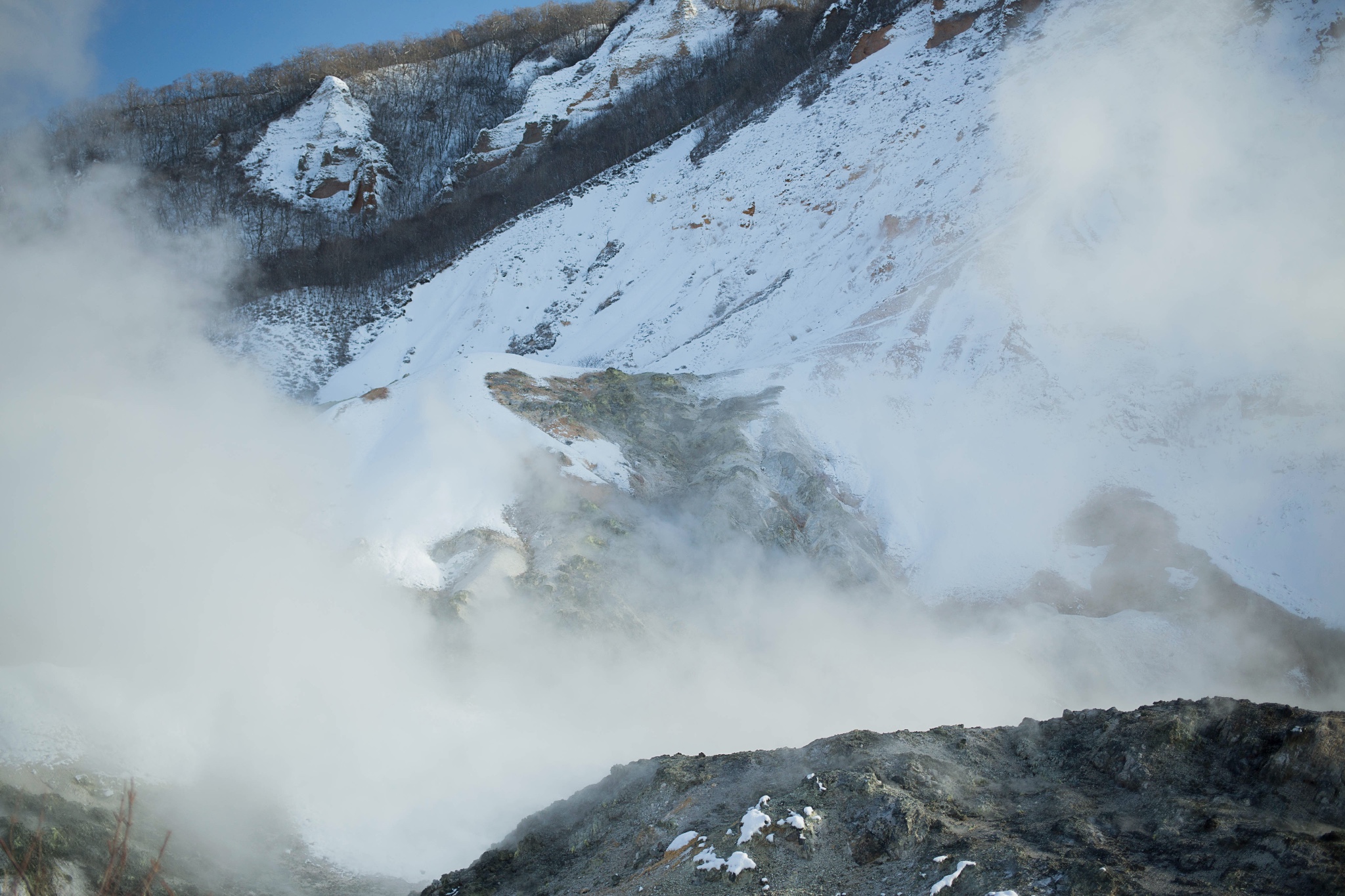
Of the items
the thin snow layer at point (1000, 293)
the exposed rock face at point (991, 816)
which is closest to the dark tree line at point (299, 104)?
the thin snow layer at point (1000, 293)

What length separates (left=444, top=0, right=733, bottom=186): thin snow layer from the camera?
44938mm

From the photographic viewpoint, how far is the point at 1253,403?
62.0 feet

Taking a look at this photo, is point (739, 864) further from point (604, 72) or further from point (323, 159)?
point (604, 72)

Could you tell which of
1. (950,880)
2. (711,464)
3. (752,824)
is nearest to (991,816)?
(950,880)

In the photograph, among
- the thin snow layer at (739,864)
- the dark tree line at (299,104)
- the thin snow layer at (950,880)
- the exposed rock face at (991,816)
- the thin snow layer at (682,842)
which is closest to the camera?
the exposed rock face at (991,816)

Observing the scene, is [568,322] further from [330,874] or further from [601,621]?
[330,874]

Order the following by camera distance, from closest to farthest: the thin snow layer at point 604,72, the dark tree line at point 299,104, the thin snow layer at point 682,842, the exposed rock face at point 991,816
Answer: the exposed rock face at point 991,816, the thin snow layer at point 682,842, the dark tree line at point 299,104, the thin snow layer at point 604,72

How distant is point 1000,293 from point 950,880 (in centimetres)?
2091

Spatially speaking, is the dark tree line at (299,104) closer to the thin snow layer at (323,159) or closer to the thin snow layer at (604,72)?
the thin snow layer at (323,159)

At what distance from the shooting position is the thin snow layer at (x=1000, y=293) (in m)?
18.4

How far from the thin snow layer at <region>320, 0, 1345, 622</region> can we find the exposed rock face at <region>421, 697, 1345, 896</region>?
10.4 m

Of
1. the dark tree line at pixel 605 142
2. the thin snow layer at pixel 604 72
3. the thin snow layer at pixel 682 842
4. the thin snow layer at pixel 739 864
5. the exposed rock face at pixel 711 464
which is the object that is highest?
the thin snow layer at pixel 604 72

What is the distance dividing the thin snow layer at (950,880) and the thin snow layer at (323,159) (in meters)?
45.7

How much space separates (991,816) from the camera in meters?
6.75
